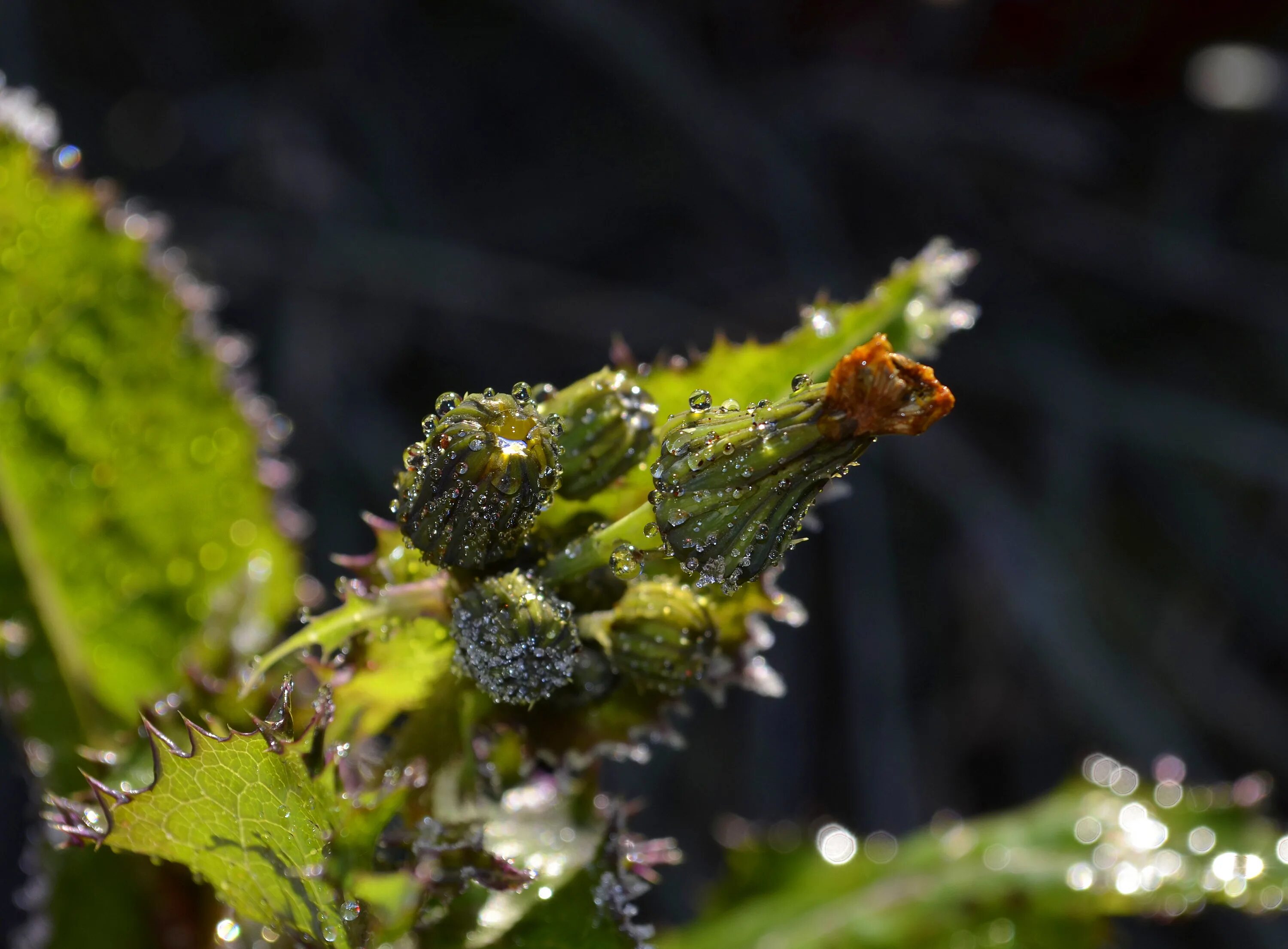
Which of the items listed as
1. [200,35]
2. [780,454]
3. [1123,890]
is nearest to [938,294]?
[780,454]

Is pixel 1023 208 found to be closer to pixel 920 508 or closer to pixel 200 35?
pixel 920 508

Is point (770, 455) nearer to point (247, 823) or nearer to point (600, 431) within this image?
point (600, 431)

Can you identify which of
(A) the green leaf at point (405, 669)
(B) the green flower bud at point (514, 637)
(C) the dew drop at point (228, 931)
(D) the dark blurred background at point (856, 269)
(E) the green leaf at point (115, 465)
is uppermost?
(D) the dark blurred background at point (856, 269)

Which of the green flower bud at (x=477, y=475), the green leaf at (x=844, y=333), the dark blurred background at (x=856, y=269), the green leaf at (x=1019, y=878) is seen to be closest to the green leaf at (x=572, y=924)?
the green flower bud at (x=477, y=475)

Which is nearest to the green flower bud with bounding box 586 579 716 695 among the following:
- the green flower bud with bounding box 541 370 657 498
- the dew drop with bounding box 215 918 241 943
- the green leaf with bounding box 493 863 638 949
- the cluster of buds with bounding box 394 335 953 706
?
the cluster of buds with bounding box 394 335 953 706

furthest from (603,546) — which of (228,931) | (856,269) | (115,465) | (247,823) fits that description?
→ (856,269)

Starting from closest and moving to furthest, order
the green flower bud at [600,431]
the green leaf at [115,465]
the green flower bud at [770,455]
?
the green flower bud at [770,455] < the green flower bud at [600,431] < the green leaf at [115,465]

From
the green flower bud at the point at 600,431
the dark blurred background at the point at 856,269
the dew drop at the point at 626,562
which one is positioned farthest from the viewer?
the dark blurred background at the point at 856,269

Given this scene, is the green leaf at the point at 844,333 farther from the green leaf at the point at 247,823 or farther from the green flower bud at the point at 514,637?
the green leaf at the point at 247,823
